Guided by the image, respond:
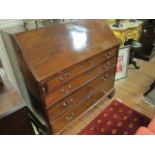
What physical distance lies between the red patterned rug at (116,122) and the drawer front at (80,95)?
0.31m

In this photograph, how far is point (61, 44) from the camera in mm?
1430

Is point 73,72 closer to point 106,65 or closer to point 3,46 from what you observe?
point 106,65

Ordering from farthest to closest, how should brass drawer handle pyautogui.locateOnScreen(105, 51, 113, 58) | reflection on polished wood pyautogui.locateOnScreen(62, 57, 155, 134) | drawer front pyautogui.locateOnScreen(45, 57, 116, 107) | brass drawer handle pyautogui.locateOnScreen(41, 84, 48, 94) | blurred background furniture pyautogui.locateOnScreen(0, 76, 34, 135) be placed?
reflection on polished wood pyautogui.locateOnScreen(62, 57, 155, 134)
brass drawer handle pyautogui.locateOnScreen(105, 51, 113, 58)
drawer front pyautogui.locateOnScreen(45, 57, 116, 107)
brass drawer handle pyautogui.locateOnScreen(41, 84, 48, 94)
blurred background furniture pyautogui.locateOnScreen(0, 76, 34, 135)

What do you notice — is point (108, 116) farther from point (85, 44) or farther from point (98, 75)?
point (85, 44)

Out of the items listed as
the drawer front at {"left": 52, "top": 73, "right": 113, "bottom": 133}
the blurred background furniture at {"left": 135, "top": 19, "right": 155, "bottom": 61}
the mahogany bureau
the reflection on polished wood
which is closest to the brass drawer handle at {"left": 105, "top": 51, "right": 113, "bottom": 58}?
the mahogany bureau

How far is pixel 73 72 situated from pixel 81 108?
1.85ft

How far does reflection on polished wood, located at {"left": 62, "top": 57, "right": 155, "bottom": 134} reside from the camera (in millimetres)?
1967

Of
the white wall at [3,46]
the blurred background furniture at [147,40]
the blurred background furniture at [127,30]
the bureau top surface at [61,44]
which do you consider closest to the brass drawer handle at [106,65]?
the bureau top surface at [61,44]

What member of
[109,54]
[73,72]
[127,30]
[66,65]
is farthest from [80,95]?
[127,30]

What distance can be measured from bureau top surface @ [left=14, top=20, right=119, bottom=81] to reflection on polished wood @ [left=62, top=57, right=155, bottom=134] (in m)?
0.88

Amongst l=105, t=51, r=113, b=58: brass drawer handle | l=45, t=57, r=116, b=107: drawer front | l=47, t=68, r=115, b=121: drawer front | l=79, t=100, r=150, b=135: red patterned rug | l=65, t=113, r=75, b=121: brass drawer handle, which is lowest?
l=79, t=100, r=150, b=135: red patterned rug

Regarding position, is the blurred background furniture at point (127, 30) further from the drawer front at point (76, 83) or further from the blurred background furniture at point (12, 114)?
the blurred background furniture at point (12, 114)

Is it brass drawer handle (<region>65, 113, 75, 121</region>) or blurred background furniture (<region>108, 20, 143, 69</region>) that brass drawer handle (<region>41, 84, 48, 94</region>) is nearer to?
brass drawer handle (<region>65, 113, 75, 121</region>)

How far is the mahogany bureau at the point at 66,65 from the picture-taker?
1.27m
